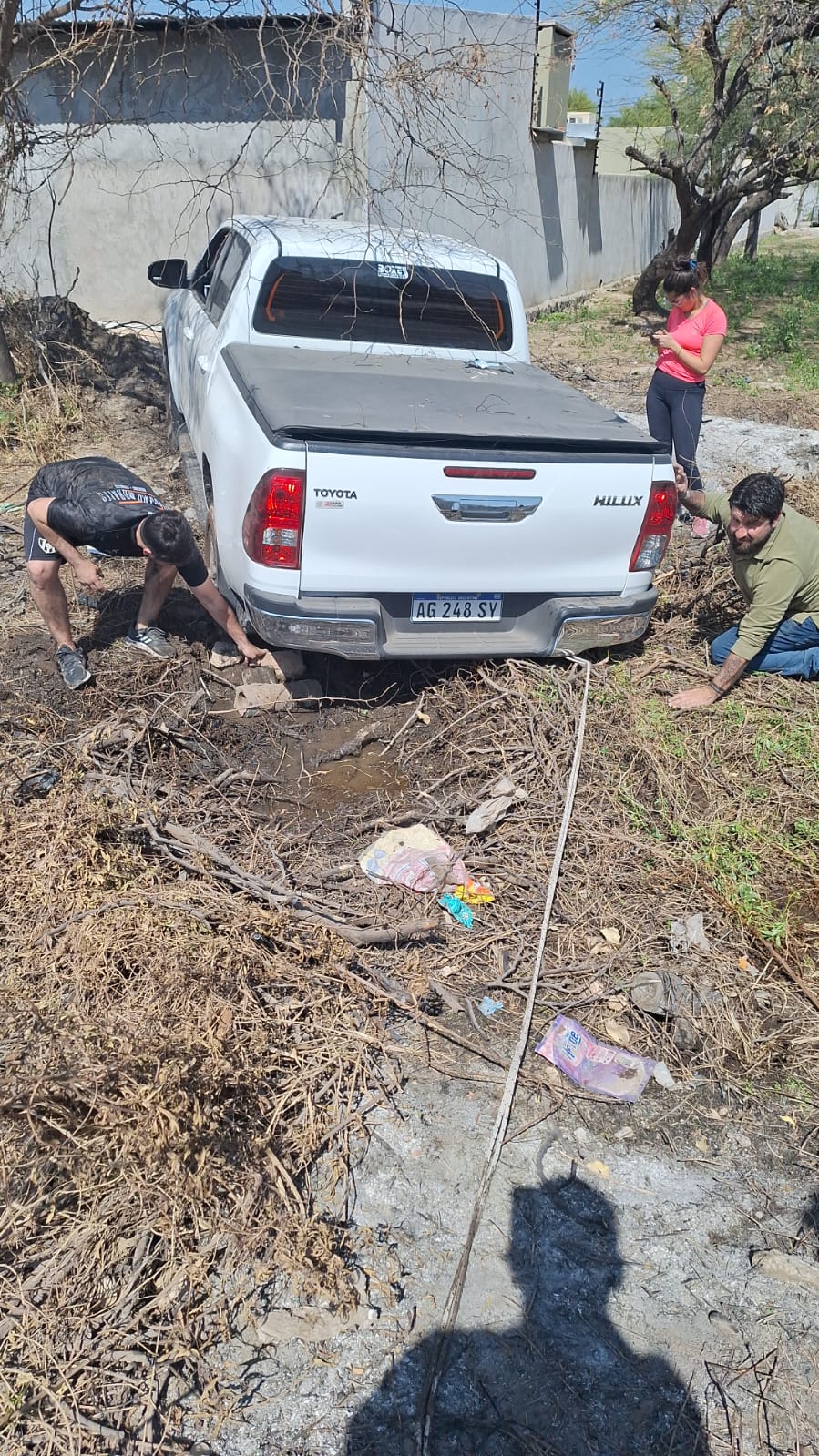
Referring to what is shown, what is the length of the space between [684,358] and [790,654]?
8.10 feet

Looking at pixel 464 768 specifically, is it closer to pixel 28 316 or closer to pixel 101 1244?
pixel 101 1244

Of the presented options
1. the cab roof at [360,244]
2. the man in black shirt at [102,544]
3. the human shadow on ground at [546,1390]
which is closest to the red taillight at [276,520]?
the man in black shirt at [102,544]

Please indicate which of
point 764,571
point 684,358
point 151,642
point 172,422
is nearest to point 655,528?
point 764,571

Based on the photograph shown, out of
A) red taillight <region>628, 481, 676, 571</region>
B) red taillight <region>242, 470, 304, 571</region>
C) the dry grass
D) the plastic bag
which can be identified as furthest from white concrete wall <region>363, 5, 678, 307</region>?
the dry grass

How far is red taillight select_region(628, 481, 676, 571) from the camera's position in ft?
13.9

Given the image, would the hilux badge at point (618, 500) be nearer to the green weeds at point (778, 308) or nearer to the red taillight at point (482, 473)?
the red taillight at point (482, 473)

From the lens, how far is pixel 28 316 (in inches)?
334

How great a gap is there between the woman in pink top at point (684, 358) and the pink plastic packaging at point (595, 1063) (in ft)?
13.4

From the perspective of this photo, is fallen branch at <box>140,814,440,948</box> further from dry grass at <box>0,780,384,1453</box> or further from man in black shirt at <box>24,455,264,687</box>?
man in black shirt at <box>24,455,264,687</box>

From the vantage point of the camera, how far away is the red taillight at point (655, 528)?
424cm

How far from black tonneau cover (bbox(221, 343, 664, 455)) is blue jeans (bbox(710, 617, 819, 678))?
1.28 metres

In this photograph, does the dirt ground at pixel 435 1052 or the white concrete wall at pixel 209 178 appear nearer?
the dirt ground at pixel 435 1052

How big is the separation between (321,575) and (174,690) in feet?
3.41

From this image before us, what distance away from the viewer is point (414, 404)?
4.41 meters
